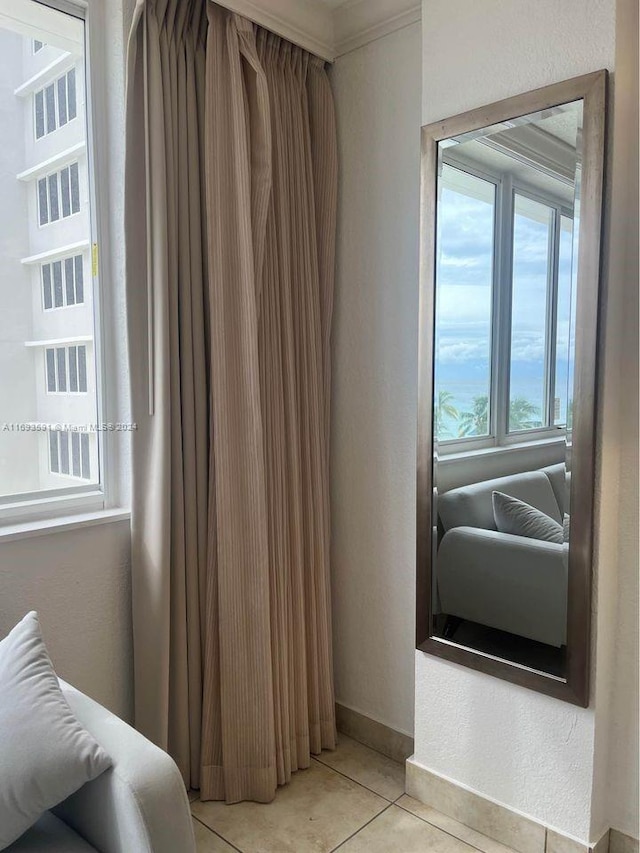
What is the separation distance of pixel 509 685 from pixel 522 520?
1.53 ft

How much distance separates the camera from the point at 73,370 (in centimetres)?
211

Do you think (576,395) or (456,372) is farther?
(456,372)

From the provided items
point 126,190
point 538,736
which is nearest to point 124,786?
point 538,736

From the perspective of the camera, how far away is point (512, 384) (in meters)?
1.89

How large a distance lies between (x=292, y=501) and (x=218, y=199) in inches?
38.7

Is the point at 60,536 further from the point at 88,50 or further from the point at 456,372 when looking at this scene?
the point at 88,50

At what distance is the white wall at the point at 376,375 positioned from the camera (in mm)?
2219

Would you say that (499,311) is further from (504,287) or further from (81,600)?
(81,600)

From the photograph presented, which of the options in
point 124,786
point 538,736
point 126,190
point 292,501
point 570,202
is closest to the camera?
point 124,786

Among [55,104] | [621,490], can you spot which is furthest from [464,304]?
[55,104]

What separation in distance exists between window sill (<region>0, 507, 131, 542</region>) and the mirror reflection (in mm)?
978

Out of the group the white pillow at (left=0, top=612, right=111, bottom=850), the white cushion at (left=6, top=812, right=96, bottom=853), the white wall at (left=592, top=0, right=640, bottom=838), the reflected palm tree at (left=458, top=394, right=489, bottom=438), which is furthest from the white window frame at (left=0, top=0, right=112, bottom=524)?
the white wall at (left=592, top=0, right=640, bottom=838)

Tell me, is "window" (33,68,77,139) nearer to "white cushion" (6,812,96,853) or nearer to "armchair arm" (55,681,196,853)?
"armchair arm" (55,681,196,853)

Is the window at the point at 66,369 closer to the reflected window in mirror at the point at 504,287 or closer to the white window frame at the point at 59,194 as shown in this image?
the white window frame at the point at 59,194
